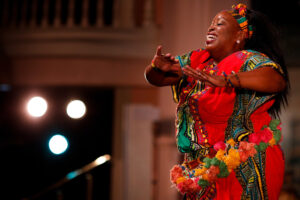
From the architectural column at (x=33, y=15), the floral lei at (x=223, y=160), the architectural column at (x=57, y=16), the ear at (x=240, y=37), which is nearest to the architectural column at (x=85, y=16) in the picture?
the architectural column at (x=57, y=16)

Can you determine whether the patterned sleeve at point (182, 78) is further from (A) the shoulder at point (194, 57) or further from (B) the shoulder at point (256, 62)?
(B) the shoulder at point (256, 62)

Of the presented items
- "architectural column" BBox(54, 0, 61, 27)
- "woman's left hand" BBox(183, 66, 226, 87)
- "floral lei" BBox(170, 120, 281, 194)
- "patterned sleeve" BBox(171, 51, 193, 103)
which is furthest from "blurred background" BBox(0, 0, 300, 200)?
"woman's left hand" BBox(183, 66, 226, 87)

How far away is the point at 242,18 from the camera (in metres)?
1.68

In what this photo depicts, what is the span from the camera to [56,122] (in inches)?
271

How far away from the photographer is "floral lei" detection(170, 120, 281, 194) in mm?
1604

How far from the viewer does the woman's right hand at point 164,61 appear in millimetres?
1686

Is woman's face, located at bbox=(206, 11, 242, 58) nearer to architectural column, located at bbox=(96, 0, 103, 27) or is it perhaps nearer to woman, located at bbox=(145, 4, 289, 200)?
woman, located at bbox=(145, 4, 289, 200)

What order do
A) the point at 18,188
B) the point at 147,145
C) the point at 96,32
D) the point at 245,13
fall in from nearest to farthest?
1. the point at 245,13
2. the point at 147,145
3. the point at 96,32
4. the point at 18,188

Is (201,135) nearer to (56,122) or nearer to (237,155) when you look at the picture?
(237,155)

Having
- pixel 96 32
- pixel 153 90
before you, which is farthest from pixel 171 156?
pixel 96 32

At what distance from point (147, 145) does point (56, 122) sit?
198 cm

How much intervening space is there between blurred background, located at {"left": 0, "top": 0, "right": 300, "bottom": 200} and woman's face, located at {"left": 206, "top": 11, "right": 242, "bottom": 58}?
3.73m

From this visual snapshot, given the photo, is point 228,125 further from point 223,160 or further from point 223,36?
point 223,36

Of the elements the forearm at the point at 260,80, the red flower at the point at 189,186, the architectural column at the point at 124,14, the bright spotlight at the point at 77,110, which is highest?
the architectural column at the point at 124,14
